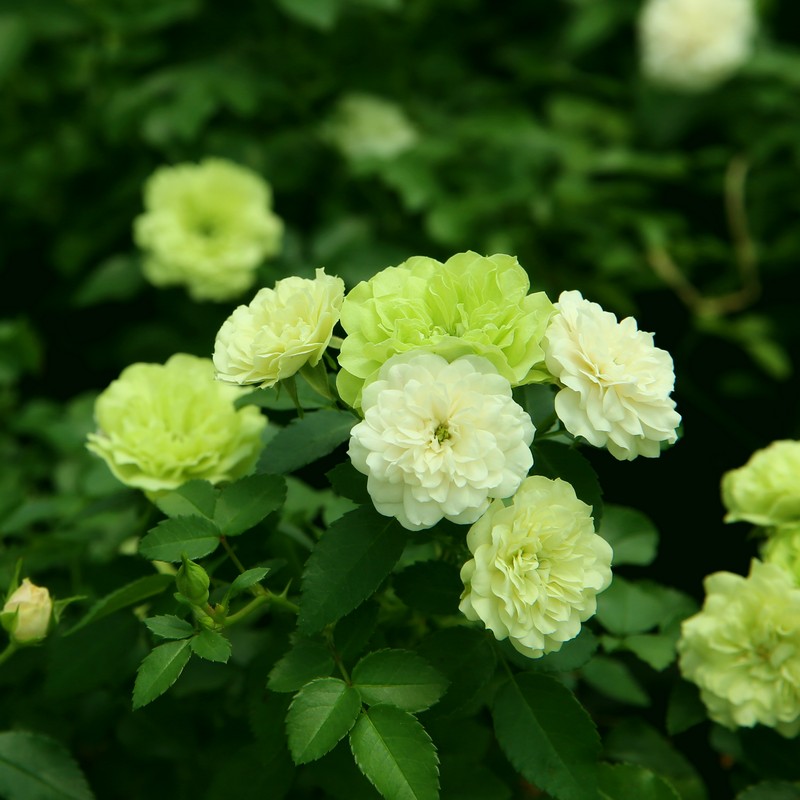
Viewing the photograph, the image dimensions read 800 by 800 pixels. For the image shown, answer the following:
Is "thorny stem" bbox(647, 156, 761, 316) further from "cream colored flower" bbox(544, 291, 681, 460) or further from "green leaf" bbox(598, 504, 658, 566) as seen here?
"cream colored flower" bbox(544, 291, 681, 460)

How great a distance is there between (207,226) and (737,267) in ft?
3.66

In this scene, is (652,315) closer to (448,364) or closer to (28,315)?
(28,315)

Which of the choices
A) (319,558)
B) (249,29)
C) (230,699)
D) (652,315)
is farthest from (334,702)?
(249,29)

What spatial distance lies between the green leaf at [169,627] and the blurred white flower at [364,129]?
1383 millimetres

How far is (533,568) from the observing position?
2.45 ft

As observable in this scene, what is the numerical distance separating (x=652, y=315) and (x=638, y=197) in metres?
0.25

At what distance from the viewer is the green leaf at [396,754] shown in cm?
73

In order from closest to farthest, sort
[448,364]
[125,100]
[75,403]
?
[448,364], [75,403], [125,100]

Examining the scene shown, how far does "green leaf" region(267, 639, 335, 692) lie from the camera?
80 cm

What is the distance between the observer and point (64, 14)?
6.38 ft

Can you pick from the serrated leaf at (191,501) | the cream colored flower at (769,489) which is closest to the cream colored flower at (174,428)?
the serrated leaf at (191,501)

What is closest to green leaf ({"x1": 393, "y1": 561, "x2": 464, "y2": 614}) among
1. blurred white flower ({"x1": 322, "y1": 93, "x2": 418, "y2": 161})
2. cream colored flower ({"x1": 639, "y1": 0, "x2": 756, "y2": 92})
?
blurred white flower ({"x1": 322, "y1": 93, "x2": 418, "y2": 161})

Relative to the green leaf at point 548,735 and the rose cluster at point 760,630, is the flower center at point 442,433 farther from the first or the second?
the rose cluster at point 760,630

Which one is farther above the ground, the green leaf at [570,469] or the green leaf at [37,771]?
the green leaf at [570,469]
